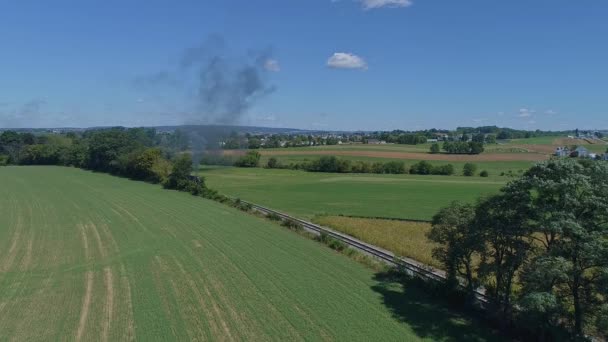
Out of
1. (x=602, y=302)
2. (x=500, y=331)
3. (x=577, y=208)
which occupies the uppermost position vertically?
(x=577, y=208)

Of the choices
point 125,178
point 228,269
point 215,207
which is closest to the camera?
point 228,269

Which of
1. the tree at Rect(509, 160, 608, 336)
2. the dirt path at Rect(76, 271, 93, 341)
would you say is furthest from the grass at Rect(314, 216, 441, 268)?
the dirt path at Rect(76, 271, 93, 341)

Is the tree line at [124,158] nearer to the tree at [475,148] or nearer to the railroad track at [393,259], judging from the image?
the railroad track at [393,259]

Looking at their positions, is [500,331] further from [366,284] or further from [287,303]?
[287,303]

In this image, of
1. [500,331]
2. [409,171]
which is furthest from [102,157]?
[500,331]

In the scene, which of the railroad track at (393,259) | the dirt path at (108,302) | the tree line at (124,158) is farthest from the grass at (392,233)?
the tree line at (124,158)

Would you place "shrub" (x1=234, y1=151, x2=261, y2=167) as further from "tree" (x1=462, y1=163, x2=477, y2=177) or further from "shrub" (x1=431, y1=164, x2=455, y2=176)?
"tree" (x1=462, y1=163, x2=477, y2=177)

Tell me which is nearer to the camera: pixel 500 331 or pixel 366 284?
pixel 500 331

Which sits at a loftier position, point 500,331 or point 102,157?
point 102,157

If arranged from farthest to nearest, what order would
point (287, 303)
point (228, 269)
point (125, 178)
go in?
point (125, 178) → point (228, 269) → point (287, 303)
